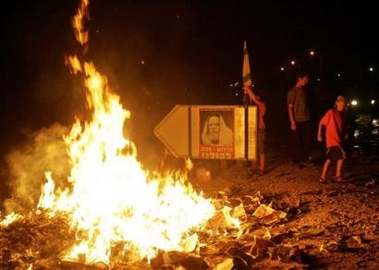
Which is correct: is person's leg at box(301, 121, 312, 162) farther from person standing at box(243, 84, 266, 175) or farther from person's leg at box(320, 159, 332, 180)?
person's leg at box(320, 159, 332, 180)

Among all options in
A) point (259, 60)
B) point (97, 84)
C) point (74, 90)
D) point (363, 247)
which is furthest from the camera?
point (259, 60)

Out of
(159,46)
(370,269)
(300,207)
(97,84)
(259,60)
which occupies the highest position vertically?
(259,60)

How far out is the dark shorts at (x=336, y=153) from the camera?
31.7 feet

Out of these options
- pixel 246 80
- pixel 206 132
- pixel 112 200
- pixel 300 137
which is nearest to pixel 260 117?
pixel 246 80

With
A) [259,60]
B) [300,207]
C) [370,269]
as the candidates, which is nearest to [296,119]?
[300,207]

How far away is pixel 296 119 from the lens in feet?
37.4

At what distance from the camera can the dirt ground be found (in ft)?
19.7

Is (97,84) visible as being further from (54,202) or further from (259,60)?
(259,60)

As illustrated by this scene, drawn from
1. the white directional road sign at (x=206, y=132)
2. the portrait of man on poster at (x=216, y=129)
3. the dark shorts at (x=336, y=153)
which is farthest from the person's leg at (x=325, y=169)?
the portrait of man on poster at (x=216, y=129)

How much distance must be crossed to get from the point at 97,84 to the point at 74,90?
327 centimetres

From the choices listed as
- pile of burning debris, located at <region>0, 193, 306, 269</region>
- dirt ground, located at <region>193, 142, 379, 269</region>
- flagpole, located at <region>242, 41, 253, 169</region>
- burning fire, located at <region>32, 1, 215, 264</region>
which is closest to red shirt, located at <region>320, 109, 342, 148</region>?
dirt ground, located at <region>193, 142, 379, 269</region>

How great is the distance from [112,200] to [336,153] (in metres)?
4.52

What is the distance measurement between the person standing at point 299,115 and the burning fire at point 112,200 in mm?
3837

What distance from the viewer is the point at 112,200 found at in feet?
25.1
